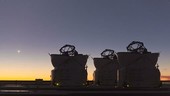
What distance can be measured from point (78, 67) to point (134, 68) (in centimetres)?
1276

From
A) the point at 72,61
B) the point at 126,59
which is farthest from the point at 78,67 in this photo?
the point at 126,59

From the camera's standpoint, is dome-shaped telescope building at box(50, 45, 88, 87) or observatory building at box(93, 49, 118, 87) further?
observatory building at box(93, 49, 118, 87)

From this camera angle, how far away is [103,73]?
309 feet

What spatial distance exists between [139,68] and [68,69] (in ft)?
49.6

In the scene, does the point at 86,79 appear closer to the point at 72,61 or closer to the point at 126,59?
the point at 72,61

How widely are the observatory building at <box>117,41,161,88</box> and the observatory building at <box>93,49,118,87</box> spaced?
15866mm

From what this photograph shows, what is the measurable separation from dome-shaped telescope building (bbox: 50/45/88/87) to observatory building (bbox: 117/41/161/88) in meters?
9.16

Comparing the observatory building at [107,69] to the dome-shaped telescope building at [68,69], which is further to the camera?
the observatory building at [107,69]

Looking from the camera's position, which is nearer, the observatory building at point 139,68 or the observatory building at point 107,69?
the observatory building at point 139,68

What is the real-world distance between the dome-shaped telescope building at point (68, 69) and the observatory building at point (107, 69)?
481 inches

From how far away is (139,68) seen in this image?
75.2m

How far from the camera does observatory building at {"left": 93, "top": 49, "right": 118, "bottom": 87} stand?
93.9 metres

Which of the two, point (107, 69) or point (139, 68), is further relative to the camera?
point (107, 69)

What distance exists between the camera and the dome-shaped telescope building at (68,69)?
80.4 metres
